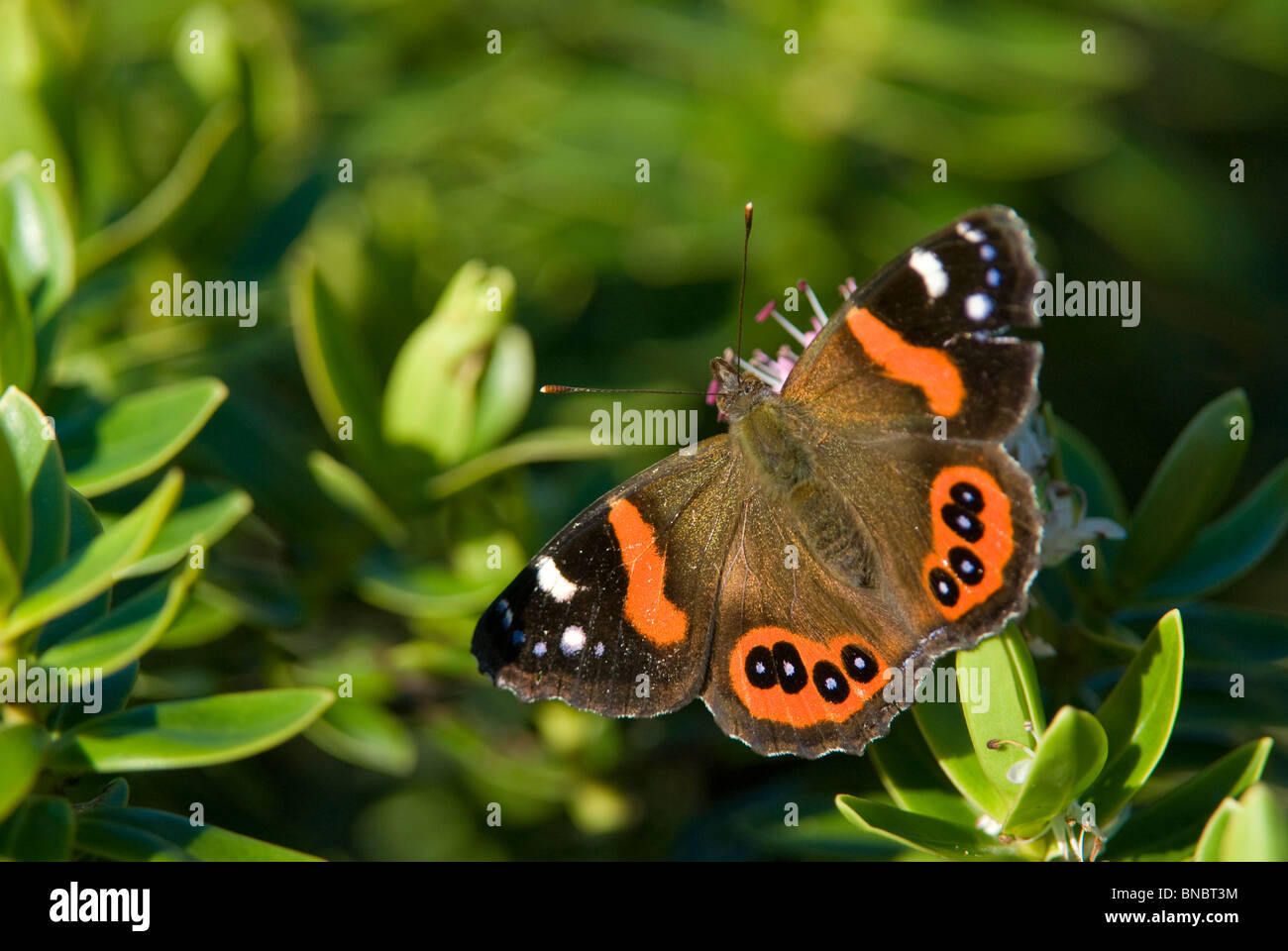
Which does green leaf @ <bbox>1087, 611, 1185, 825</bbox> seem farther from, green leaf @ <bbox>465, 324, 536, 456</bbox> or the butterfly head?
green leaf @ <bbox>465, 324, 536, 456</bbox>

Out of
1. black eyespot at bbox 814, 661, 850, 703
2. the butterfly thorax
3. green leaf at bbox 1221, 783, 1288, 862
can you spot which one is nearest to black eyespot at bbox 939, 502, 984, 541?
the butterfly thorax

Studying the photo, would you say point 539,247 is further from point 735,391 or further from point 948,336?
point 948,336

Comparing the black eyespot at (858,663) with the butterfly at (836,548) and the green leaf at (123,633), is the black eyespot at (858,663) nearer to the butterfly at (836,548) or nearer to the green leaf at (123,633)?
the butterfly at (836,548)

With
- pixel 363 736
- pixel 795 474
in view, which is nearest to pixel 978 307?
pixel 795 474

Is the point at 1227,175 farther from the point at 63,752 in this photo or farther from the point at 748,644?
the point at 63,752

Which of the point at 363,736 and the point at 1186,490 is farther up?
the point at 1186,490

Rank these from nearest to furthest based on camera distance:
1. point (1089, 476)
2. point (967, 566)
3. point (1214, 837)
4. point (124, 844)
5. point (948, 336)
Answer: point (1214, 837) → point (124, 844) → point (967, 566) → point (948, 336) → point (1089, 476)

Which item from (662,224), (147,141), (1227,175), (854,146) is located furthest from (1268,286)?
(147,141)
